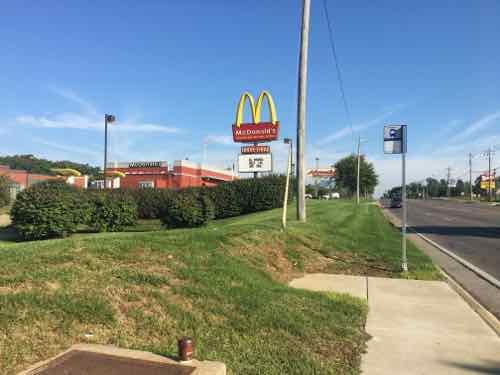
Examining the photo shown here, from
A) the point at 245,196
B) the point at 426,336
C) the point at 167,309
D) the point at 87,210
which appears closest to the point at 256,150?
the point at 245,196

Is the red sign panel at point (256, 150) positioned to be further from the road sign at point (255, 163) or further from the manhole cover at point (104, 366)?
the manhole cover at point (104, 366)

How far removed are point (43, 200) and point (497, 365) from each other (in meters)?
11.7

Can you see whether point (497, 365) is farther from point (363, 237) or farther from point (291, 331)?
point (363, 237)

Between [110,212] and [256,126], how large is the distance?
61.0 feet

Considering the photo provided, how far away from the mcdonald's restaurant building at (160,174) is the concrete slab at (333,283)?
4064 cm

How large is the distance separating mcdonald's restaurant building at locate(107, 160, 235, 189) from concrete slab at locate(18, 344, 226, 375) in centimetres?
4438

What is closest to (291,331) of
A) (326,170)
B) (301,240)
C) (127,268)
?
(127,268)

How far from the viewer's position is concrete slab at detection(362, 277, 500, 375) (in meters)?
3.82

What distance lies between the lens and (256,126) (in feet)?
102

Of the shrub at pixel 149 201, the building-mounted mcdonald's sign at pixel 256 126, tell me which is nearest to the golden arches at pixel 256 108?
the building-mounted mcdonald's sign at pixel 256 126

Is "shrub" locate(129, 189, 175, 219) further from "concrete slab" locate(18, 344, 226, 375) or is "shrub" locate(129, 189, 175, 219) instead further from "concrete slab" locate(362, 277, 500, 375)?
"concrete slab" locate(18, 344, 226, 375)

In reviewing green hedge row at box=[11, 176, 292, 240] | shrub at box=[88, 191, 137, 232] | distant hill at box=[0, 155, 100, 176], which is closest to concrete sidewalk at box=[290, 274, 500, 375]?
green hedge row at box=[11, 176, 292, 240]

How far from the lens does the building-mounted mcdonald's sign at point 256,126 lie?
31.0 metres

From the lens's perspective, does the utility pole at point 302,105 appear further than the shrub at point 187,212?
No
